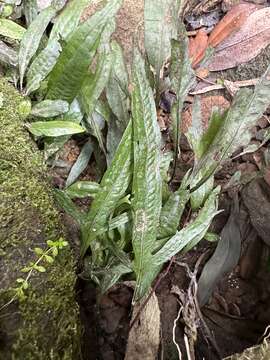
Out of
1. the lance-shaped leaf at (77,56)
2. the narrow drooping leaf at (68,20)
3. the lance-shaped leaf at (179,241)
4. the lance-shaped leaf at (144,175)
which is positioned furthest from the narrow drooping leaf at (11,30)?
the lance-shaped leaf at (179,241)

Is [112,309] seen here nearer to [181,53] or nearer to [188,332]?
[188,332]

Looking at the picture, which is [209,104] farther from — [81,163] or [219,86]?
[81,163]

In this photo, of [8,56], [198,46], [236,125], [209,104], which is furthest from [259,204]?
[8,56]

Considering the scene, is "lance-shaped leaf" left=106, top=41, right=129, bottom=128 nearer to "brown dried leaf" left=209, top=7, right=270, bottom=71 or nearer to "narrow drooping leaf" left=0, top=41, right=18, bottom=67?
"narrow drooping leaf" left=0, top=41, right=18, bottom=67

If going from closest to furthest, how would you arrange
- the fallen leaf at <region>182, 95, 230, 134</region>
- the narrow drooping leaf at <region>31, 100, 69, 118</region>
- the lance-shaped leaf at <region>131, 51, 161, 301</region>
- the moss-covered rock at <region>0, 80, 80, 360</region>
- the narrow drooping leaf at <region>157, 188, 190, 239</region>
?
the moss-covered rock at <region>0, 80, 80, 360</region> < the lance-shaped leaf at <region>131, 51, 161, 301</region> < the narrow drooping leaf at <region>157, 188, 190, 239</region> < the narrow drooping leaf at <region>31, 100, 69, 118</region> < the fallen leaf at <region>182, 95, 230, 134</region>

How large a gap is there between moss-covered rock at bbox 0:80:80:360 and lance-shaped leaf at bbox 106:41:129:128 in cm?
30

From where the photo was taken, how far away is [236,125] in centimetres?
134

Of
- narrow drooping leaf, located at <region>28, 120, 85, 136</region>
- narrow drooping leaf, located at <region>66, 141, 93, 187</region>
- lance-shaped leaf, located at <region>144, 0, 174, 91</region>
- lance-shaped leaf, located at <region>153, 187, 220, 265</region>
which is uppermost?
lance-shaped leaf, located at <region>144, 0, 174, 91</region>

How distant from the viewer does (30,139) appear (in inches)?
56.0

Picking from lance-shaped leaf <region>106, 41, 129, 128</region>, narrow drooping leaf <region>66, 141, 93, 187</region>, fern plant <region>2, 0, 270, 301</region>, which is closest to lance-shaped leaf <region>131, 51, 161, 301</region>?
fern plant <region>2, 0, 270, 301</region>

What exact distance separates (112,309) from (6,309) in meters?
0.48

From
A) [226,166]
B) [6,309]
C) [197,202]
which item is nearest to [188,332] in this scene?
[197,202]

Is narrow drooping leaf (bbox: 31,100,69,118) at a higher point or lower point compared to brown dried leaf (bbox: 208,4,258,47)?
higher

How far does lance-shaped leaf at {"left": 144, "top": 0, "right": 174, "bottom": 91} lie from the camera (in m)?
1.52
